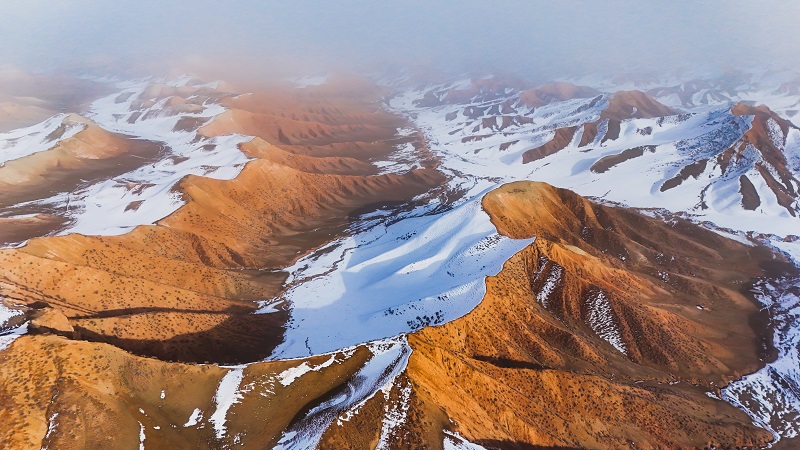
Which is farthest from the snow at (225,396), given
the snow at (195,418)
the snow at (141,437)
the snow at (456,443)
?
the snow at (456,443)

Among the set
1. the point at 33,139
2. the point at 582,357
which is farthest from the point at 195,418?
the point at 33,139

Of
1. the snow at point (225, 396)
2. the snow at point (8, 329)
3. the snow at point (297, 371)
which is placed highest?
the snow at point (8, 329)

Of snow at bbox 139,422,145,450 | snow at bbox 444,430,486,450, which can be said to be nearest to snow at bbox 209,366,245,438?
snow at bbox 139,422,145,450

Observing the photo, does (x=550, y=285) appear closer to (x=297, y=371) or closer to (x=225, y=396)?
(x=297, y=371)

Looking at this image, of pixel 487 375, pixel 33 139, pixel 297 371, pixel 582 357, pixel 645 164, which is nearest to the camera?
pixel 297 371

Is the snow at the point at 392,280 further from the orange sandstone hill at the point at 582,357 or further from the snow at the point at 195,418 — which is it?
the snow at the point at 195,418

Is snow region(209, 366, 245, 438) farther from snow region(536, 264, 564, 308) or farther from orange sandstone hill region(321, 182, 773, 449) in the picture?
snow region(536, 264, 564, 308)
